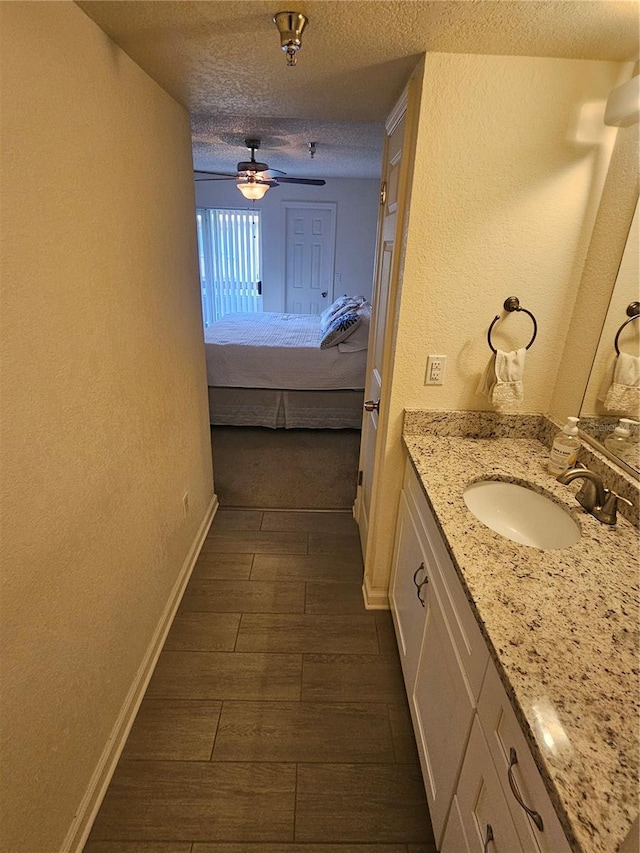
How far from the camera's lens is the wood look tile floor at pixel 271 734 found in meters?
1.30

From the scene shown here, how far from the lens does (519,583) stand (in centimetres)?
102

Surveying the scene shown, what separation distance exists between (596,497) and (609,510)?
1.9 inches

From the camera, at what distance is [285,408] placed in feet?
13.2

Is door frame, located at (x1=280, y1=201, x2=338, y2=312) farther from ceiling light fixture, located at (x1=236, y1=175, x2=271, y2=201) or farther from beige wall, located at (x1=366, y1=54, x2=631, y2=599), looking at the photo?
beige wall, located at (x1=366, y1=54, x2=631, y2=599)

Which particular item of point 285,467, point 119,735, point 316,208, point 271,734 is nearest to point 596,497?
point 271,734

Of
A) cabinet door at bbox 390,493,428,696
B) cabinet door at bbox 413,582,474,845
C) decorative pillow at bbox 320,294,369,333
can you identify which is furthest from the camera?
decorative pillow at bbox 320,294,369,333

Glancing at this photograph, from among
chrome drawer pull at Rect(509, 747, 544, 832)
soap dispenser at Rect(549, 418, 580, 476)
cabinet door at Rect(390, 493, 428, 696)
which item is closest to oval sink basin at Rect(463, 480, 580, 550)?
soap dispenser at Rect(549, 418, 580, 476)

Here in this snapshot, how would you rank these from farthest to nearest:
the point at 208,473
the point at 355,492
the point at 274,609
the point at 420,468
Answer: the point at 355,492
the point at 208,473
the point at 274,609
the point at 420,468

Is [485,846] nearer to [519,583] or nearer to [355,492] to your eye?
[519,583]

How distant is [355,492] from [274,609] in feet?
3.85

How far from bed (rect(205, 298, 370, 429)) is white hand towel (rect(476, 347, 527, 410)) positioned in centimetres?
230

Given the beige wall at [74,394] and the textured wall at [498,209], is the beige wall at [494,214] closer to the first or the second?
the textured wall at [498,209]

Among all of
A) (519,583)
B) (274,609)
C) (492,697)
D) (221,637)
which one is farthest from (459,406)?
(221,637)

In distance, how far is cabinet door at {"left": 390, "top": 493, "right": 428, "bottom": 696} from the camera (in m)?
1.49
